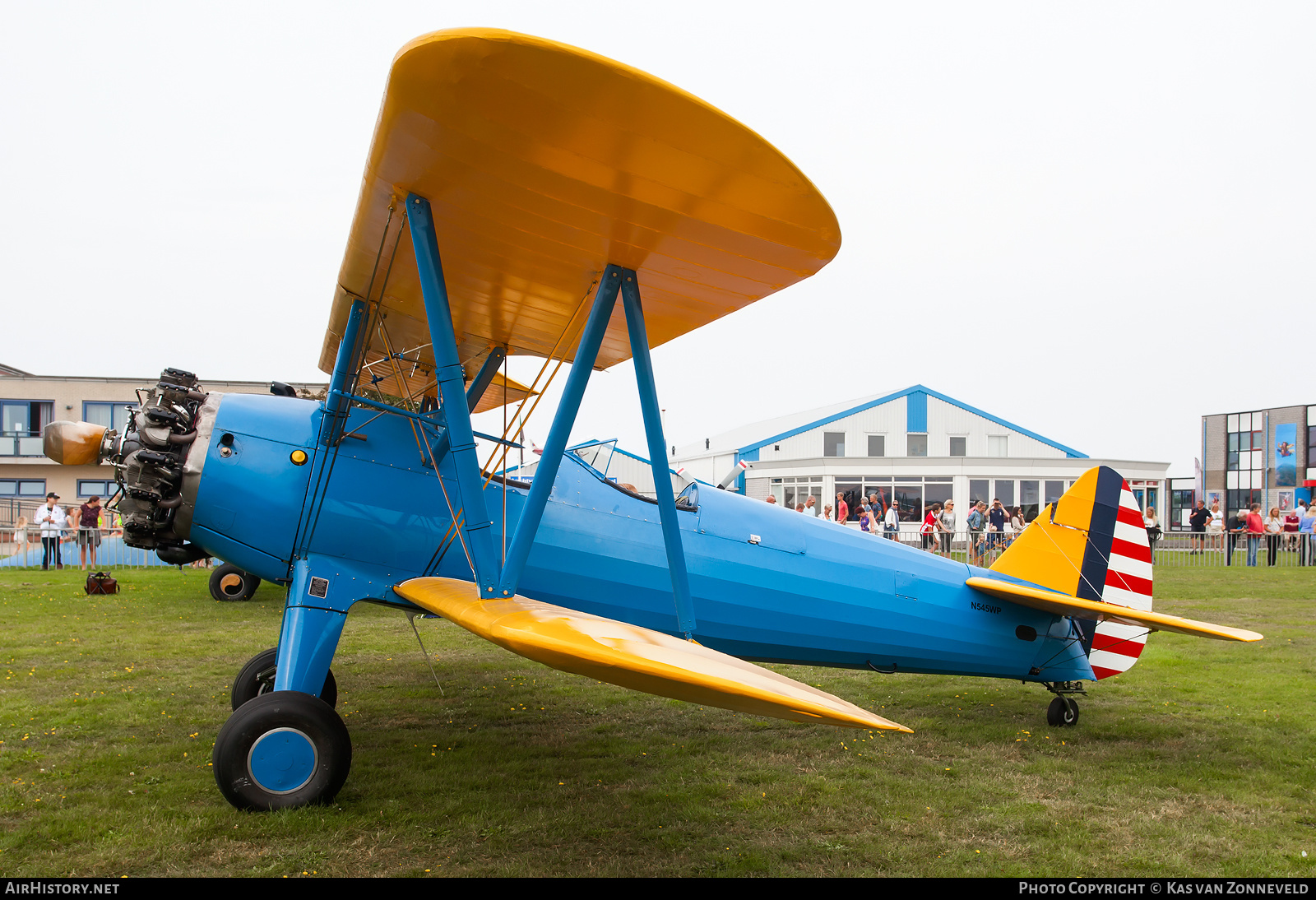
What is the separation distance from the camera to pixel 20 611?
10.4 m

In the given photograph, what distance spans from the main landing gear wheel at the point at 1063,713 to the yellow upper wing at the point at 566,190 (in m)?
3.89

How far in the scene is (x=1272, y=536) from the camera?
19.8 m

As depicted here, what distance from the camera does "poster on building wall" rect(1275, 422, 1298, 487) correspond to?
137ft

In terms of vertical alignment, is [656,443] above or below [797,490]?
above

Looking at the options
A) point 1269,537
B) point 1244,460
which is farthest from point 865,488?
point 1244,460

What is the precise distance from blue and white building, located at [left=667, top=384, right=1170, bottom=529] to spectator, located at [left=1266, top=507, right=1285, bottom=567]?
669cm

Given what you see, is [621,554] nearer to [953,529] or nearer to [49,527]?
[49,527]

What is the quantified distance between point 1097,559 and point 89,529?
60.1ft

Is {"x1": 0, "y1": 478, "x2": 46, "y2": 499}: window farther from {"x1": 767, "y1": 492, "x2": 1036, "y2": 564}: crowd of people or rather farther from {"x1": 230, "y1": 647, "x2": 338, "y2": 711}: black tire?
{"x1": 230, "y1": 647, "x2": 338, "y2": 711}: black tire

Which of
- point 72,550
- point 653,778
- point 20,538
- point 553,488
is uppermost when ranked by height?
point 553,488

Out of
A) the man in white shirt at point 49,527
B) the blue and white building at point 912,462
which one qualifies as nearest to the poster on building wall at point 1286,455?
the blue and white building at point 912,462

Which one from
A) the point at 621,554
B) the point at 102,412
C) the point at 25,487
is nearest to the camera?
the point at 621,554

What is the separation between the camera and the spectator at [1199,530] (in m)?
21.8
